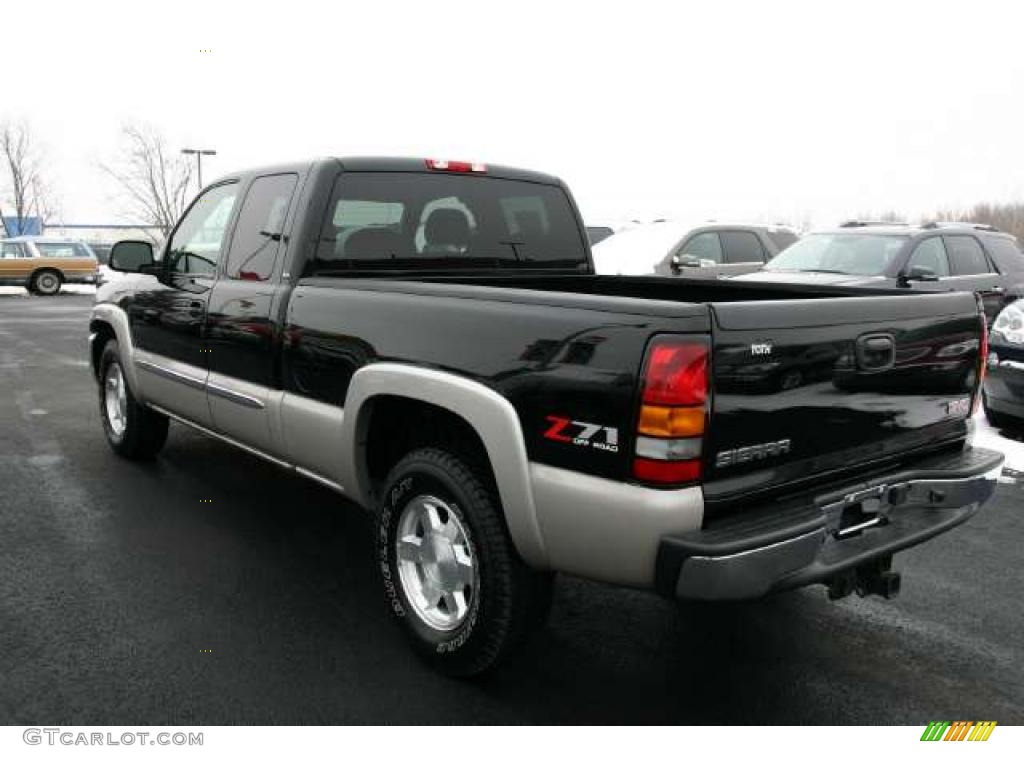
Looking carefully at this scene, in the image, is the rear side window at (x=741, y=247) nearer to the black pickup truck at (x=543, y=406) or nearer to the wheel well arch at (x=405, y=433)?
the black pickup truck at (x=543, y=406)

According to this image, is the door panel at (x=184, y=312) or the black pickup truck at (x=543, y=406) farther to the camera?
the door panel at (x=184, y=312)

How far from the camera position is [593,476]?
252 centimetres

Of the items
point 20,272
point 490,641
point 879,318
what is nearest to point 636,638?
point 490,641

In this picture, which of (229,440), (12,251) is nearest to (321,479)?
(229,440)

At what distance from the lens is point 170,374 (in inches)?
191

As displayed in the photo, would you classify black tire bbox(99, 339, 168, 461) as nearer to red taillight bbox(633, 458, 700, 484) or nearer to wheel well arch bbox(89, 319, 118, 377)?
wheel well arch bbox(89, 319, 118, 377)

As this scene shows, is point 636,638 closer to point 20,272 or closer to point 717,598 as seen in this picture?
point 717,598

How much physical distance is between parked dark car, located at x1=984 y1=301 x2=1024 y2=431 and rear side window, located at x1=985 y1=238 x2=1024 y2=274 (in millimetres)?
3779

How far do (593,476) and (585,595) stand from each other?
1507 mm

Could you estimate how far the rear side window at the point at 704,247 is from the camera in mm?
11508

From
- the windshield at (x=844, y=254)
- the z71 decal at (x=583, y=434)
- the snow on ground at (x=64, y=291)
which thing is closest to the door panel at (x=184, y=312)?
the z71 decal at (x=583, y=434)

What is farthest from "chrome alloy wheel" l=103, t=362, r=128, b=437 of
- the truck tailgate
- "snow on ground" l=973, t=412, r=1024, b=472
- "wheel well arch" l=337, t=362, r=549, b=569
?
"snow on ground" l=973, t=412, r=1024, b=472

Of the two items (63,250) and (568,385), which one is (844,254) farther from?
(63,250)

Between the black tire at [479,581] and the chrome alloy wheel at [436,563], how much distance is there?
0.03 m
